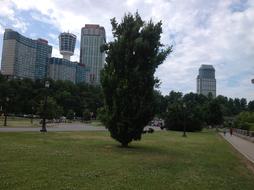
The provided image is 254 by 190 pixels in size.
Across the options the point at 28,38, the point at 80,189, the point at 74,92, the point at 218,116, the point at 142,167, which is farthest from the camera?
the point at 28,38

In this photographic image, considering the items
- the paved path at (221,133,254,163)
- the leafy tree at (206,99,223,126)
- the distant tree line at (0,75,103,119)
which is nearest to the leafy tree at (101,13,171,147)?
the paved path at (221,133,254,163)

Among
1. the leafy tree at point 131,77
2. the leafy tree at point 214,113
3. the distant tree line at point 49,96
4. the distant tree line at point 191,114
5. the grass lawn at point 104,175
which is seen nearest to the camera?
the grass lawn at point 104,175

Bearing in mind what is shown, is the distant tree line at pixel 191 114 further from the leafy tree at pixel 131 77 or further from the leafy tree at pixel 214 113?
the leafy tree at pixel 131 77

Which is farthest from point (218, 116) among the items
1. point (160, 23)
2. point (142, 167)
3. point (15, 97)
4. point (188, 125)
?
point (142, 167)

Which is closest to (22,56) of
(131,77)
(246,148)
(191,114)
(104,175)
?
(191,114)

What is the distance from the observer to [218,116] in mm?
95375

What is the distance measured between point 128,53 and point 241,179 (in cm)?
1198

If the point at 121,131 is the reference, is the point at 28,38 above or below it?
above

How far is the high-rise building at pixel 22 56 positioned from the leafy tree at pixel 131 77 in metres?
156

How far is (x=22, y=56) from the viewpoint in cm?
18238

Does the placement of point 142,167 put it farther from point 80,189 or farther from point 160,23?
point 160,23

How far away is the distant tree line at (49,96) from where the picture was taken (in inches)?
4513

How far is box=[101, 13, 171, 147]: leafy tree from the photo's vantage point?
22.3 metres

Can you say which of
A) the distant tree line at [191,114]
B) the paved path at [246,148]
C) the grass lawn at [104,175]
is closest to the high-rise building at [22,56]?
the distant tree line at [191,114]
